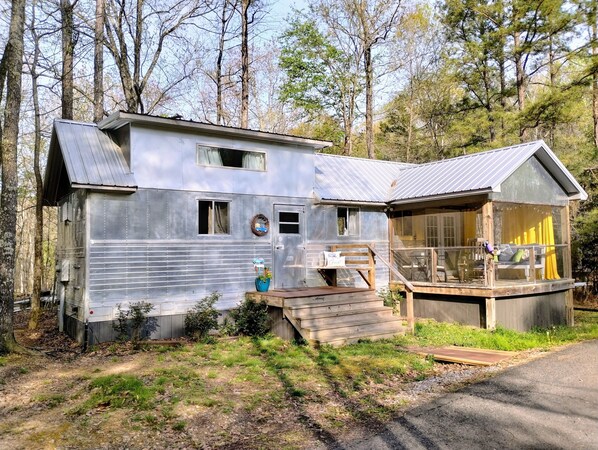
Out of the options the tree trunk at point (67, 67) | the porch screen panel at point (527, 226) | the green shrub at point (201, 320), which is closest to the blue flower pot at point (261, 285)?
the green shrub at point (201, 320)

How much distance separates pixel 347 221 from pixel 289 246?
2.35 metres

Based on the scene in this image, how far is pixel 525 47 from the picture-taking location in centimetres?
1977

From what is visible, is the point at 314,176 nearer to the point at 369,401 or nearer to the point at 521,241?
the point at 521,241

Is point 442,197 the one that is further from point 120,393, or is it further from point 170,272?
point 120,393

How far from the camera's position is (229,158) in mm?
11953

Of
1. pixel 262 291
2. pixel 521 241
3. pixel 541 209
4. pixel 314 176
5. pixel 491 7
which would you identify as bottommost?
pixel 262 291

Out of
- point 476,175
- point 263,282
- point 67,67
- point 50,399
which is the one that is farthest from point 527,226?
point 67,67

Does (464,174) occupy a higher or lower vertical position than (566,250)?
higher

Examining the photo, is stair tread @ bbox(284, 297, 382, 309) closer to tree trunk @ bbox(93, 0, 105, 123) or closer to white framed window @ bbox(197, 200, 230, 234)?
white framed window @ bbox(197, 200, 230, 234)

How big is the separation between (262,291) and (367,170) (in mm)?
6352

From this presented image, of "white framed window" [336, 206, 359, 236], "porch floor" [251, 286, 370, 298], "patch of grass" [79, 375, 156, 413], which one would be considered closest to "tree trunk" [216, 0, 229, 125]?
"white framed window" [336, 206, 359, 236]

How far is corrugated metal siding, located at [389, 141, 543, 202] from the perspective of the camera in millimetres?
12328

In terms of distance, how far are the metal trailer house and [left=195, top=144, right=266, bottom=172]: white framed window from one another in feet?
0.09

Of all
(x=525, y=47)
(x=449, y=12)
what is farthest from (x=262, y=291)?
(x=449, y=12)
